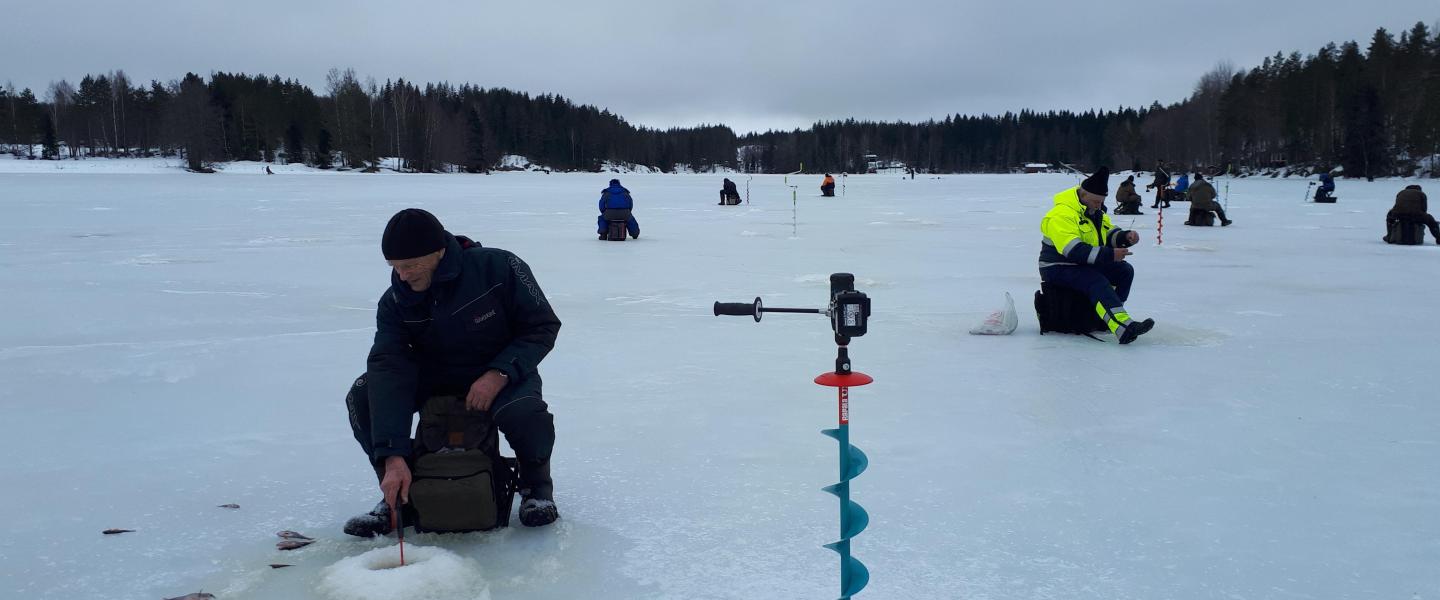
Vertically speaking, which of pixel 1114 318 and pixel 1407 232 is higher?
pixel 1407 232

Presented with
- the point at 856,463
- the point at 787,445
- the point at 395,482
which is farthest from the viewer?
the point at 787,445

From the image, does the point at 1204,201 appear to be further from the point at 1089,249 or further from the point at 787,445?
the point at 787,445

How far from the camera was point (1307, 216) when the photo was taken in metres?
21.8

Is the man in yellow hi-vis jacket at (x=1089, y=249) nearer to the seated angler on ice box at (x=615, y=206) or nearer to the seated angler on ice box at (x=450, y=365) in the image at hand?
the seated angler on ice box at (x=450, y=365)

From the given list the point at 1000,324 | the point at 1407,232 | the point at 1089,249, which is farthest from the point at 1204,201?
the point at 1000,324

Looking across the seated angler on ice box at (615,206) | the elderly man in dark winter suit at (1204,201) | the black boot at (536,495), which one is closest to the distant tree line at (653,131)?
the elderly man in dark winter suit at (1204,201)

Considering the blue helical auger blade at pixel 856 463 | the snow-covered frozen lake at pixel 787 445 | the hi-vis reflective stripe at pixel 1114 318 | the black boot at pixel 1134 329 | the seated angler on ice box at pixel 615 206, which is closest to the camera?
the blue helical auger blade at pixel 856 463

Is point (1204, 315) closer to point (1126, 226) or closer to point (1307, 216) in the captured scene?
point (1126, 226)

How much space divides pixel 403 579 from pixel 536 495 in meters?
0.63

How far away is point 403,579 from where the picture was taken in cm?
276

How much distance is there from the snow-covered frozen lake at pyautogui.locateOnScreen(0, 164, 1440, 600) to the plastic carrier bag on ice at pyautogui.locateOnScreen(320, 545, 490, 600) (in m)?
0.07

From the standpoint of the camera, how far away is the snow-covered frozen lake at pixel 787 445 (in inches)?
114

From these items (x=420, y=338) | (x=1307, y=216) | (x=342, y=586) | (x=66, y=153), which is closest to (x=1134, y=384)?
(x=420, y=338)

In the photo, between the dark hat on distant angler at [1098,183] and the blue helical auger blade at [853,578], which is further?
the dark hat on distant angler at [1098,183]
